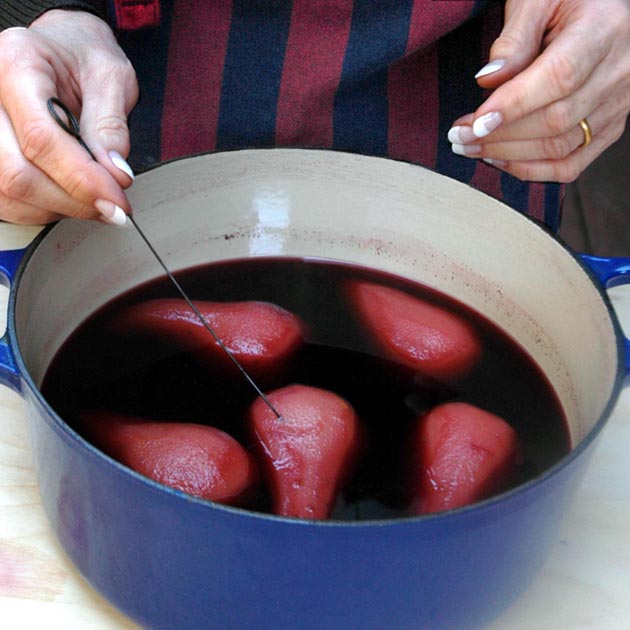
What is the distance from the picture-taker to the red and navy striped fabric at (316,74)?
2.94 ft

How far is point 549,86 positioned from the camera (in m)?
0.70

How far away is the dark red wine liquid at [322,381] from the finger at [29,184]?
9 cm

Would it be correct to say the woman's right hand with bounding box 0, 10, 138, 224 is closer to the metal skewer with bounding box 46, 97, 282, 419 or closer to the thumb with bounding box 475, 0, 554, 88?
the metal skewer with bounding box 46, 97, 282, 419

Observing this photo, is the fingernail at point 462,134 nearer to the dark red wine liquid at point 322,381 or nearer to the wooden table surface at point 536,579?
the dark red wine liquid at point 322,381

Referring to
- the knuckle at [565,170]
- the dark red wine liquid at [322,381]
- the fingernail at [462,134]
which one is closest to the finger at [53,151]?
the dark red wine liquid at [322,381]

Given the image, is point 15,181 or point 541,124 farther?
point 541,124

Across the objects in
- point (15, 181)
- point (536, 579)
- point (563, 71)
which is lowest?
point (536, 579)

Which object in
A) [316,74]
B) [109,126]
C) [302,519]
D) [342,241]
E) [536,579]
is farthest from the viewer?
[316,74]

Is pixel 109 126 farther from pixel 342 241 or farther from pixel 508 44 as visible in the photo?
pixel 508 44

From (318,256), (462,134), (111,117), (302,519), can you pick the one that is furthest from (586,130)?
(302,519)

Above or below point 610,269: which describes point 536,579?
below

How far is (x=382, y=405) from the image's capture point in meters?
0.62

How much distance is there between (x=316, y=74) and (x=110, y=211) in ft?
1.24

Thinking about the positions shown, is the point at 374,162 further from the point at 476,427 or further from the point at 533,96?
the point at 476,427
